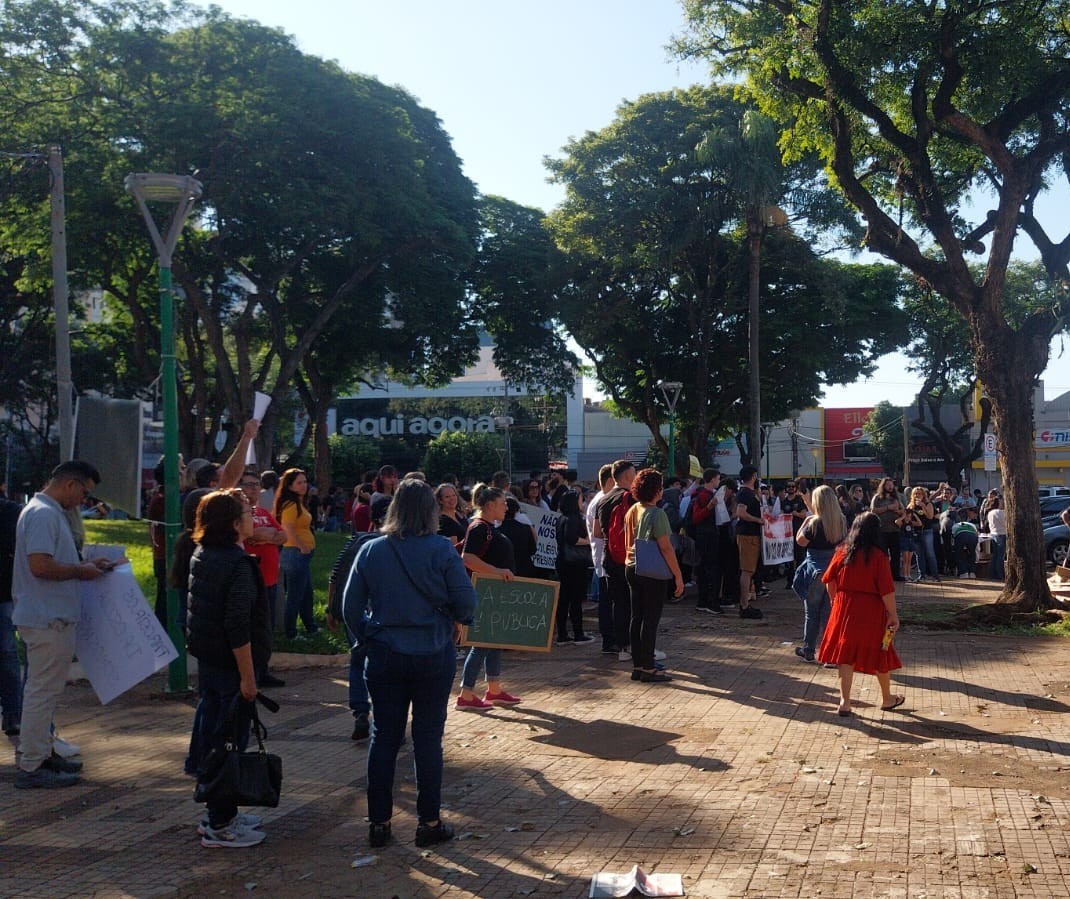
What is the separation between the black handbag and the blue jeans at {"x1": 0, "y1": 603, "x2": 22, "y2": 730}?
2.51 meters

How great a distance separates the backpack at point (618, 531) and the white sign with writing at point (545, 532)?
2.13 metres

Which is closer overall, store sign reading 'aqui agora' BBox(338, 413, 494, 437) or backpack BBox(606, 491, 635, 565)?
backpack BBox(606, 491, 635, 565)

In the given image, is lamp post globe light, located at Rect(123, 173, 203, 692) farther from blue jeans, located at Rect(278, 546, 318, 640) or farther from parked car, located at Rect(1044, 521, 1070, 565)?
parked car, located at Rect(1044, 521, 1070, 565)

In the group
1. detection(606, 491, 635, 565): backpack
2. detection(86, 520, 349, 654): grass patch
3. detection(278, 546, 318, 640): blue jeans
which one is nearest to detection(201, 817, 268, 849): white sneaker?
detection(86, 520, 349, 654): grass patch

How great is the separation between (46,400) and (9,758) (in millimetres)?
37393

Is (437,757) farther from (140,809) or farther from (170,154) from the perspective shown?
(170,154)

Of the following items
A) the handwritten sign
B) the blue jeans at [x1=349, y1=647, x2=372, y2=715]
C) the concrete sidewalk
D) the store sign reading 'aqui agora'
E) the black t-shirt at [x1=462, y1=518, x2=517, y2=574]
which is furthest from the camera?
the store sign reading 'aqui agora'

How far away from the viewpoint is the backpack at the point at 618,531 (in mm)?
10352

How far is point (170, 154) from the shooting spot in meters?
23.3

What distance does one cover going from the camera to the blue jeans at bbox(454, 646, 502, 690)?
8.70m

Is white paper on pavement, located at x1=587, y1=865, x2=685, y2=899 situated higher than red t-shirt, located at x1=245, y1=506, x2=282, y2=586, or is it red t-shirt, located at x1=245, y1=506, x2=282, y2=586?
red t-shirt, located at x1=245, y1=506, x2=282, y2=586

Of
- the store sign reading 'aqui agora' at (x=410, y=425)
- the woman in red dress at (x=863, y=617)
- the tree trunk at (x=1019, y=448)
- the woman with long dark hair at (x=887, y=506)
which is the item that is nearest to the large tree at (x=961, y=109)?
the tree trunk at (x=1019, y=448)

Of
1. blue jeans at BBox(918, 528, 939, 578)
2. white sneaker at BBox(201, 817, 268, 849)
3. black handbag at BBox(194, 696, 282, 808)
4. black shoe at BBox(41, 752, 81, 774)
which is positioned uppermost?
blue jeans at BBox(918, 528, 939, 578)

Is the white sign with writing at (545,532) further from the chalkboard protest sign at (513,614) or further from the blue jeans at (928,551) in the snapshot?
the blue jeans at (928,551)
